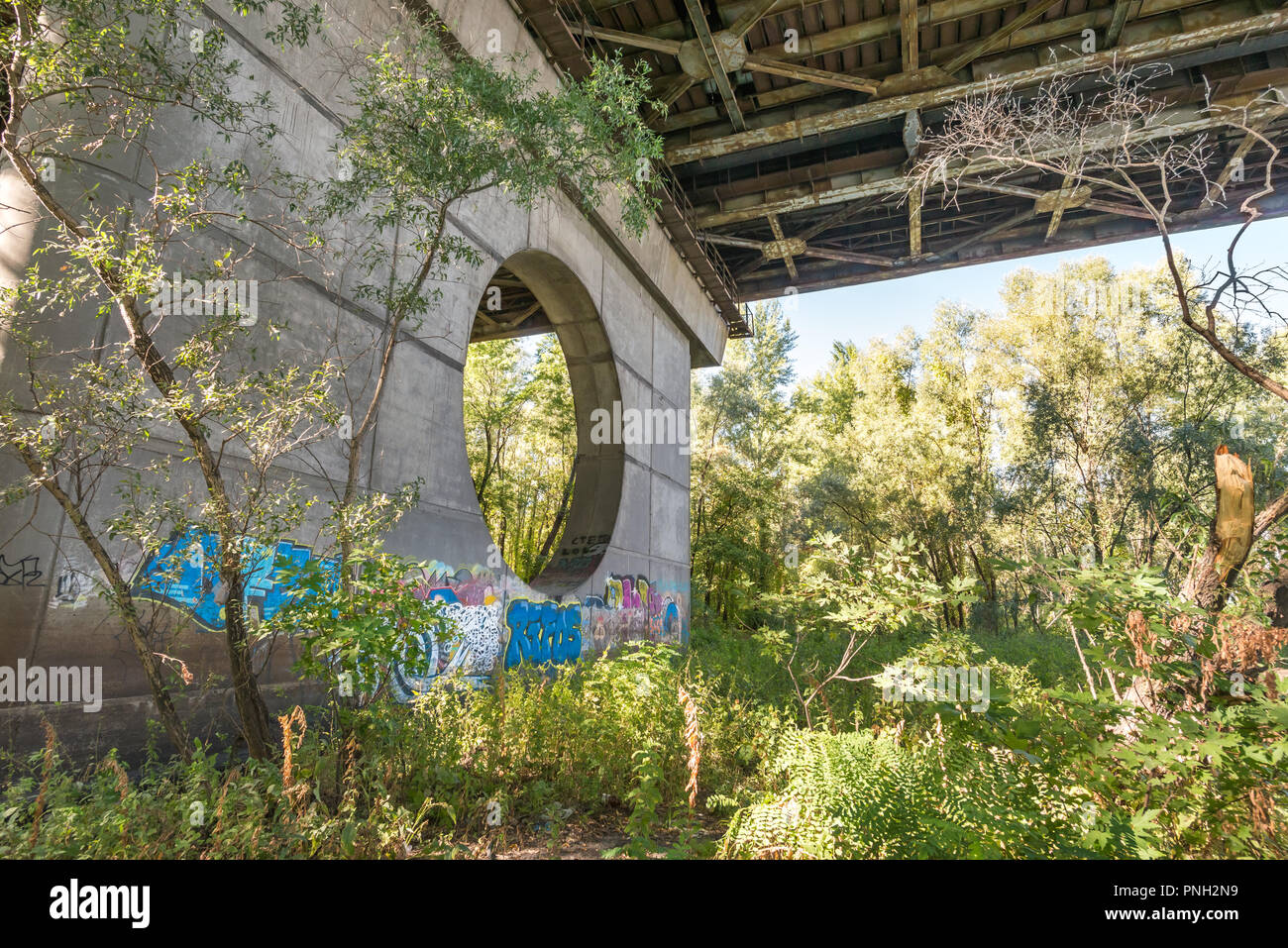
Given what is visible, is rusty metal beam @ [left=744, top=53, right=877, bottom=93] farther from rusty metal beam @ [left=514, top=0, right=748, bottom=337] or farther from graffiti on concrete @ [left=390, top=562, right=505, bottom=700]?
graffiti on concrete @ [left=390, top=562, right=505, bottom=700]

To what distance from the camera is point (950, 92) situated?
36.6 ft

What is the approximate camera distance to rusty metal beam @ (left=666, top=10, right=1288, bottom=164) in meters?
10.0

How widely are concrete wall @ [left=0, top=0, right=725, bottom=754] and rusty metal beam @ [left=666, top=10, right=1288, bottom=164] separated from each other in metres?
2.51

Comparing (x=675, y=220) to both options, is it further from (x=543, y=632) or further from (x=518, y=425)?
(x=518, y=425)

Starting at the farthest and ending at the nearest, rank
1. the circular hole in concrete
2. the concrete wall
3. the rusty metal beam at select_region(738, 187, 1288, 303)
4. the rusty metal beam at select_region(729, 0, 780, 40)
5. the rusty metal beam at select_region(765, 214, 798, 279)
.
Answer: the circular hole in concrete, the rusty metal beam at select_region(765, 214, 798, 279), the rusty metal beam at select_region(738, 187, 1288, 303), the rusty metal beam at select_region(729, 0, 780, 40), the concrete wall

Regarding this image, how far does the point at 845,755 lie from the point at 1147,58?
13.2 meters

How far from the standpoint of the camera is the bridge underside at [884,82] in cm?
1025

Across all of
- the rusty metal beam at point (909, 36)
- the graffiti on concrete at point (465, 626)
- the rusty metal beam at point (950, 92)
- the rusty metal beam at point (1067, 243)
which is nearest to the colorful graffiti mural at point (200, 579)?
the graffiti on concrete at point (465, 626)

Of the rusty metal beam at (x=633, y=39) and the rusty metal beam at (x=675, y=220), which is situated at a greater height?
the rusty metal beam at (x=633, y=39)

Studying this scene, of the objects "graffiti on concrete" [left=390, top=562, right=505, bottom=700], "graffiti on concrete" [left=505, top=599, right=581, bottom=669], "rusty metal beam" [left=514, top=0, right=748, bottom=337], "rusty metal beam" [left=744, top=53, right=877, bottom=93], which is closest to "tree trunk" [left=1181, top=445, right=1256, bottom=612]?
"graffiti on concrete" [left=390, top=562, right=505, bottom=700]

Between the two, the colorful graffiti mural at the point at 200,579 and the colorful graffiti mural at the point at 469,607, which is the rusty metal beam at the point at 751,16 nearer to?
the colorful graffiti mural at the point at 469,607

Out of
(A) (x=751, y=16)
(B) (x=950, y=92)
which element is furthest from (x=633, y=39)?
(B) (x=950, y=92)

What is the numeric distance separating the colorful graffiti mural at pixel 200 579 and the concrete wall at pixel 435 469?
18mm

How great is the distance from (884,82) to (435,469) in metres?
10.1
